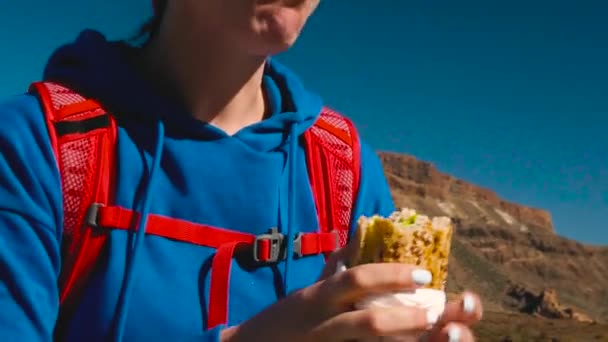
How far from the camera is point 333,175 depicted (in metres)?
2.24

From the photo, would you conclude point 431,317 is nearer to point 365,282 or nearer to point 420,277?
point 420,277

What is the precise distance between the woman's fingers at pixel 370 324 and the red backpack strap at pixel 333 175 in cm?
83

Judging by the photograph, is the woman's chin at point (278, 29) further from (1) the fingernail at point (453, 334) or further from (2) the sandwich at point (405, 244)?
(1) the fingernail at point (453, 334)

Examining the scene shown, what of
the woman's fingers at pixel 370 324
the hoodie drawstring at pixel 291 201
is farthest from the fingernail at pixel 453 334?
the hoodie drawstring at pixel 291 201

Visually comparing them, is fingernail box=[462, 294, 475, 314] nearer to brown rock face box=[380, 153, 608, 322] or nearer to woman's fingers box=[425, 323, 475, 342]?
woman's fingers box=[425, 323, 475, 342]

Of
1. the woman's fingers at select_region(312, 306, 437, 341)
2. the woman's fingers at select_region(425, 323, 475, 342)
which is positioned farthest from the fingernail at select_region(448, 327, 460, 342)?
the woman's fingers at select_region(312, 306, 437, 341)

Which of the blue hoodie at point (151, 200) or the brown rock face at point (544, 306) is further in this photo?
the brown rock face at point (544, 306)

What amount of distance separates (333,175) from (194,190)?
48 cm

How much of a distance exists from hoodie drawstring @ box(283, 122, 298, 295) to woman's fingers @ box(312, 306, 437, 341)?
0.66 meters

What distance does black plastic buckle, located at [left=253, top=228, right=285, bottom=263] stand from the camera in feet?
6.49

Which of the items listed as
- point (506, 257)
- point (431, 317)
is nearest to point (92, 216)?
point (431, 317)

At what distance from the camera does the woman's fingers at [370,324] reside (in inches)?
52.2

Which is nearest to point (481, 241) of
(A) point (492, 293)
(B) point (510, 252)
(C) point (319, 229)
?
(B) point (510, 252)

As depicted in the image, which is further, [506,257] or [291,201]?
[506,257]
